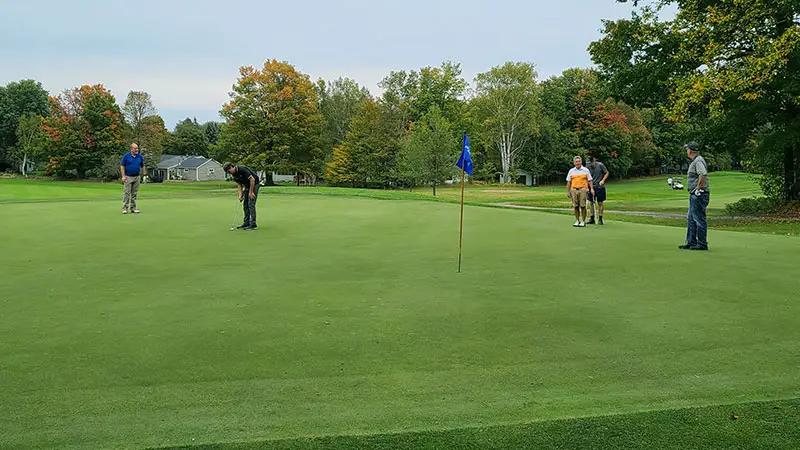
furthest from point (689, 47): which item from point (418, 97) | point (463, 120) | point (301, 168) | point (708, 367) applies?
point (418, 97)

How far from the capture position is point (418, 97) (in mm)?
89125

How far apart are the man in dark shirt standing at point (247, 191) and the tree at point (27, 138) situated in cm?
8569

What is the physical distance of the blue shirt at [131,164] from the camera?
728 inches

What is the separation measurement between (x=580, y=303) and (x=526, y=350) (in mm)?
1933

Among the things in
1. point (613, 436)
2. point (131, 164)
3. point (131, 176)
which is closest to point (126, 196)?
point (131, 176)

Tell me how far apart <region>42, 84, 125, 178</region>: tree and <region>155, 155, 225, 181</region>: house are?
81.4 ft

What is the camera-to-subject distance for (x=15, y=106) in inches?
3964

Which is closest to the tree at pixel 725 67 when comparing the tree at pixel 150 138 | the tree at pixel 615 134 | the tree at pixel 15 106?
the tree at pixel 615 134

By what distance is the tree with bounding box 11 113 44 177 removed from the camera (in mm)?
88438

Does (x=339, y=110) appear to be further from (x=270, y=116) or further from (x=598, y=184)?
(x=598, y=184)

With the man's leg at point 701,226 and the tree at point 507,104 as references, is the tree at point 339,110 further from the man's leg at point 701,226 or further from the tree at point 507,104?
the man's leg at point 701,226

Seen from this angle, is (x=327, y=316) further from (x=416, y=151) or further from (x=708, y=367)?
(x=416, y=151)

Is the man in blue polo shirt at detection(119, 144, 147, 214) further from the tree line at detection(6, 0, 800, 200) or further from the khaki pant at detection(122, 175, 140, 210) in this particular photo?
the tree line at detection(6, 0, 800, 200)

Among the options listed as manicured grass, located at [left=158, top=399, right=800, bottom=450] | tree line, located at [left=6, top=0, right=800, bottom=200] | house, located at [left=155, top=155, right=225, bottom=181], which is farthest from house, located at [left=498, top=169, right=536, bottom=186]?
manicured grass, located at [left=158, top=399, right=800, bottom=450]
